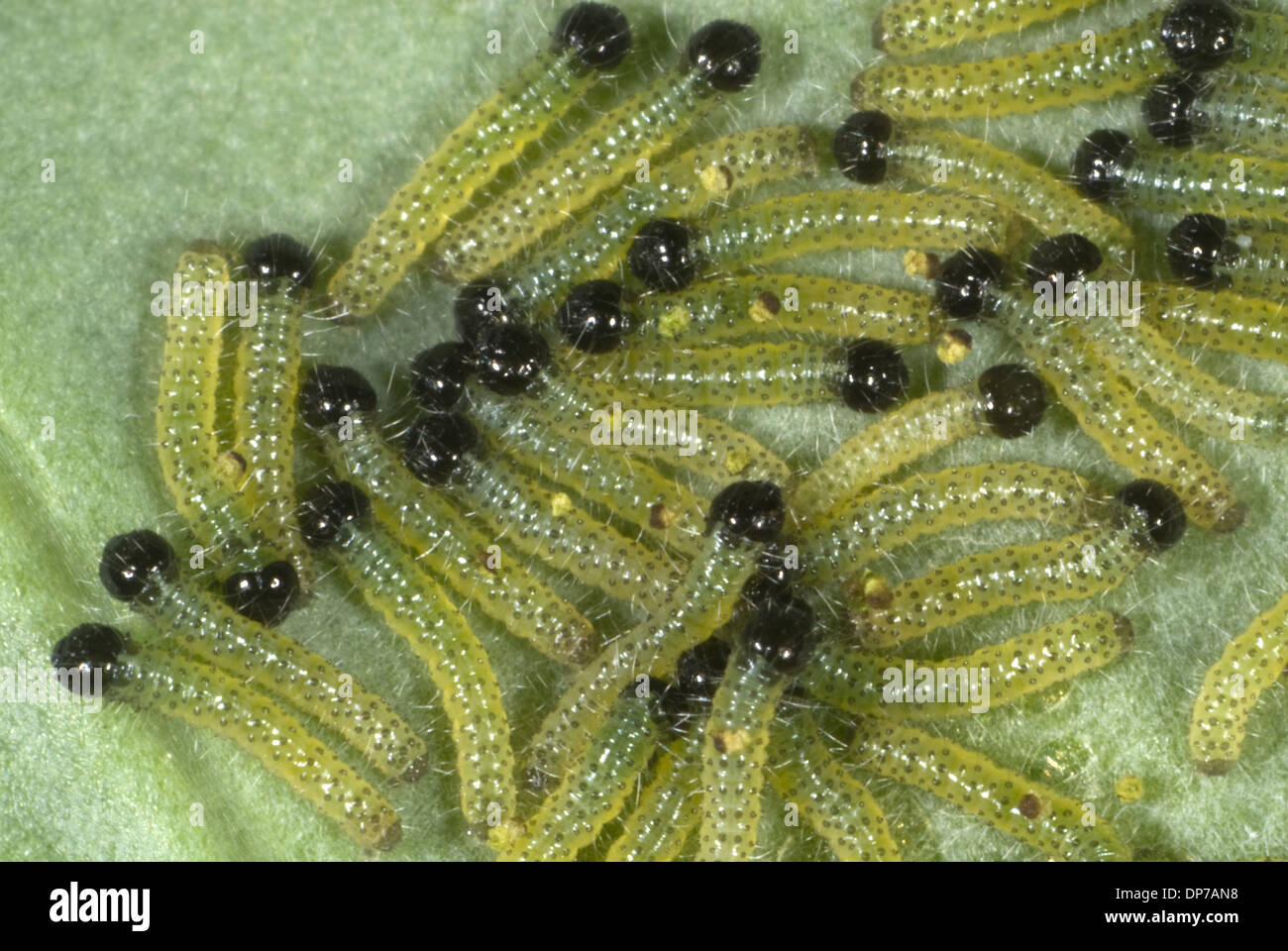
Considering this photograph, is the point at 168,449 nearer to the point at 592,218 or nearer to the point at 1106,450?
the point at 592,218

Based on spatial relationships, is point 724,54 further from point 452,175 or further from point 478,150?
point 452,175

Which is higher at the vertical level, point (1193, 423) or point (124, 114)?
point (124, 114)

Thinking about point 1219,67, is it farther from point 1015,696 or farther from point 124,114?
point 124,114

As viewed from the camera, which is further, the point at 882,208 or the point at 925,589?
the point at 882,208

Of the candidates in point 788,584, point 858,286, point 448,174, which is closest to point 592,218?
point 448,174

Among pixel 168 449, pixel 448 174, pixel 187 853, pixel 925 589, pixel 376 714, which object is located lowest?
pixel 187 853

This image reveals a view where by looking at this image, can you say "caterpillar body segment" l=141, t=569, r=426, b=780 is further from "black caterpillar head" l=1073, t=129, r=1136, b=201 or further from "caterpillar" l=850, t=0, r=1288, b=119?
"black caterpillar head" l=1073, t=129, r=1136, b=201

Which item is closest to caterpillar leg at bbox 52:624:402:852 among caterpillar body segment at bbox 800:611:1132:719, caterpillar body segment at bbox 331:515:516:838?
caterpillar body segment at bbox 331:515:516:838
